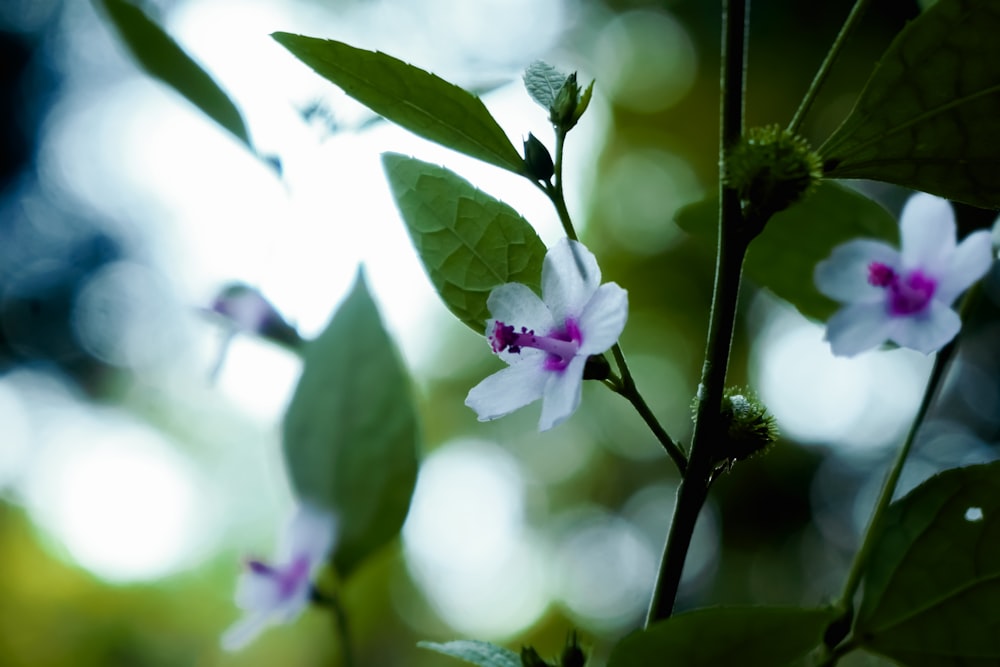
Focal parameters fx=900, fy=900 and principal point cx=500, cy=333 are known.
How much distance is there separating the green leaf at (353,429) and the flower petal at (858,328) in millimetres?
248

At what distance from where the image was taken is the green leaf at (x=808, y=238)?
59 cm

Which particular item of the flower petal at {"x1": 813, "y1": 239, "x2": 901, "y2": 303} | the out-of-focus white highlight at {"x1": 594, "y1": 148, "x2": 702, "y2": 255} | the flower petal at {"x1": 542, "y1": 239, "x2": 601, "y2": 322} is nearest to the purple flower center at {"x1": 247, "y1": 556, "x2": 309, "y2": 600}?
the flower petal at {"x1": 542, "y1": 239, "x2": 601, "y2": 322}

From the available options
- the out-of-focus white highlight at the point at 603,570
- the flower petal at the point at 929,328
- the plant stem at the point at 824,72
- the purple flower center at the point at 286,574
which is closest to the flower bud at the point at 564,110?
the plant stem at the point at 824,72

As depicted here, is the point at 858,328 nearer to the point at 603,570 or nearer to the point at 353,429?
the point at 353,429

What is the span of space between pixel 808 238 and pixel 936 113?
0.18 metres

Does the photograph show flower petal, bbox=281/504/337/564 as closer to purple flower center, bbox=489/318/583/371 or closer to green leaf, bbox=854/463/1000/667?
purple flower center, bbox=489/318/583/371

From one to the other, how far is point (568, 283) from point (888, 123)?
171 millimetres

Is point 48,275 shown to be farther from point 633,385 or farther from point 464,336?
point 633,385

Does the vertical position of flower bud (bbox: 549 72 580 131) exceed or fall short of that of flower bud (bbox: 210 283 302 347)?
it exceeds it

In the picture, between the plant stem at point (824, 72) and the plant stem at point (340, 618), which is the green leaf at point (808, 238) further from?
the plant stem at point (340, 618)

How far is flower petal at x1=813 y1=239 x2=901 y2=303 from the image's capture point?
0.54 m

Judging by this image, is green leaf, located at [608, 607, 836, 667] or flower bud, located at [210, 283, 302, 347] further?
flower bud, located at [210, 283, 302, 347]

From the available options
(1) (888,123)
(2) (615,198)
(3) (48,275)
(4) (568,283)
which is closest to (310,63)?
(4) (568,283)

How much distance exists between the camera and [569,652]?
1.51 feet
